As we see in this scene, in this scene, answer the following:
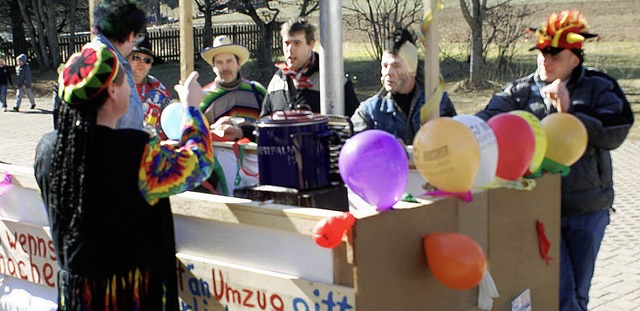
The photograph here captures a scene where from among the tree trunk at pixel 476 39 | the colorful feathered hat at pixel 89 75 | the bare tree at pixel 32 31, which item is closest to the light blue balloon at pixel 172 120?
the colorful feathered hat at pixel 89 75

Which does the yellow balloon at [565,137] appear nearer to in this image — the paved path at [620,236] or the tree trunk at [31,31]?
the paved path at [620,236]

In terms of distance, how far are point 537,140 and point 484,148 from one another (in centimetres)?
47

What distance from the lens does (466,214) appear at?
3352 mm

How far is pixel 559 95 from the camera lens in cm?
403

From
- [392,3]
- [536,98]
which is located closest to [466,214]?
[536,98]

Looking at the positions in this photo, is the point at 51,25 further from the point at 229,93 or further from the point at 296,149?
the point at 296,149

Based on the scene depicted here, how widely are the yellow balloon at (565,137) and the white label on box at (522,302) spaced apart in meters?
0.61

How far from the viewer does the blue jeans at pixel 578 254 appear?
4.25m

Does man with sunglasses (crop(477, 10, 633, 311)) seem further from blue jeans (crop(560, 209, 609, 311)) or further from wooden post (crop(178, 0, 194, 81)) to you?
wooden post (crop(178, 0, 194, 81))

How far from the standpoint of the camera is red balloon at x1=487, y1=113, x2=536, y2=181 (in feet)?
11.2

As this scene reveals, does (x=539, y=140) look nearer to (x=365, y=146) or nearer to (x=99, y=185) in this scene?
(x=365, y=146)

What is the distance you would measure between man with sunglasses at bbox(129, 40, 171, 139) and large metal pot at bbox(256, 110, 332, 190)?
192 centimetres

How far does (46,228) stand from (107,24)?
98 cm

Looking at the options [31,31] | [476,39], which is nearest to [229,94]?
[476,39]
